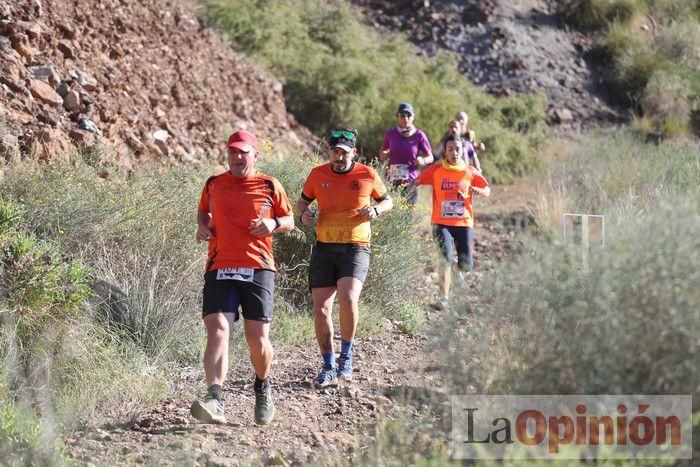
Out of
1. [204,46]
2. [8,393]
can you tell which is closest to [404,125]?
[204,46]

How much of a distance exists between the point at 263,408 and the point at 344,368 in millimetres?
1198

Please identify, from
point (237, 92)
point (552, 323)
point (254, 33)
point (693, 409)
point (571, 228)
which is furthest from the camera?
point (254, 33)

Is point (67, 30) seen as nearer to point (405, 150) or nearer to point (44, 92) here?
point (44, 92)

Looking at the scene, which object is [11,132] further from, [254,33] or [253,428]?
[254,33]

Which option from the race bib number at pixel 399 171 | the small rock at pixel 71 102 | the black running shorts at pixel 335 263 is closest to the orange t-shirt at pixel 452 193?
the race bib number at pixel 399 171

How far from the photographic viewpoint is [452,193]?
9047 millimetres

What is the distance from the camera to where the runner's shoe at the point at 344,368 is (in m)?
6.76

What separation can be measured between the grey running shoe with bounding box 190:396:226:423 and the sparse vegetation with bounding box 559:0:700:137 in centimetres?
1478

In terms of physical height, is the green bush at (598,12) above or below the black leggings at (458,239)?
above

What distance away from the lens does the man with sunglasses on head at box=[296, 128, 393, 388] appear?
6.58 metres

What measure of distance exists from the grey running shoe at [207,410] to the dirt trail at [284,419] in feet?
0.38

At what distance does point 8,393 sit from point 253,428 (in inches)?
56.7

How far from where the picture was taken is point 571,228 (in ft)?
18.0

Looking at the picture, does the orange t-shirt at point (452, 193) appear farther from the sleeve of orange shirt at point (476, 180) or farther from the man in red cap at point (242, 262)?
the man in red cap at point (242, 262)
